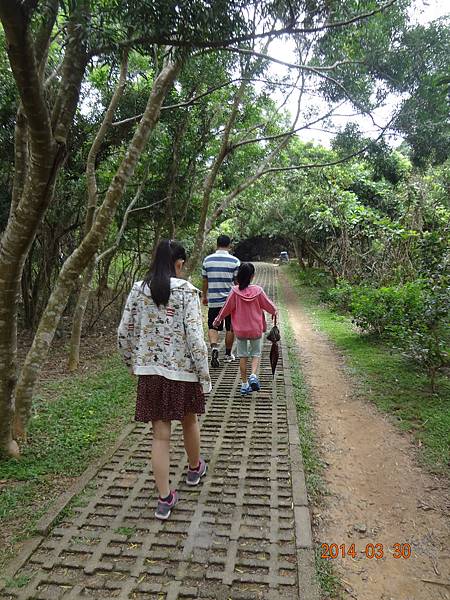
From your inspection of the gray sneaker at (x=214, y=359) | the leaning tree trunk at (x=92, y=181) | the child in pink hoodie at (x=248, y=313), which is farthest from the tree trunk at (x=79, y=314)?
the child in pink hoodie at (x=248, y=313)

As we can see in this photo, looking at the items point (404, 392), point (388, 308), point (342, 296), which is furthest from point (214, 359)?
point (342, 296)

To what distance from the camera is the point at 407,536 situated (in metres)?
2.73

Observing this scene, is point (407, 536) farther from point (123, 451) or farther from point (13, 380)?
point (13, 380)

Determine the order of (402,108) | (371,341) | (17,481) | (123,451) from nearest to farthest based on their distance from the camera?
(17,481) < (123,451) < (402,108) < (371,341)

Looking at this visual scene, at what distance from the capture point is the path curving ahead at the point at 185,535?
221 centimetres

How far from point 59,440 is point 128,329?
1.81m

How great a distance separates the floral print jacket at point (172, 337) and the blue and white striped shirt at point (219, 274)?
3106 mm

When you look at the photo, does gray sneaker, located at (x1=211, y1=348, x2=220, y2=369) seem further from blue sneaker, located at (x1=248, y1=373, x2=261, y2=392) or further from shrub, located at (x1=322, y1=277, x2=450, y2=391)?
shrub, located at (x1=322, y1=277, x2=450, y2=391)

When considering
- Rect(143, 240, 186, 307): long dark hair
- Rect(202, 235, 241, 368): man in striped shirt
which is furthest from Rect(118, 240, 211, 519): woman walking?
Rect(202, 235, 241, 368): man in striped shirt

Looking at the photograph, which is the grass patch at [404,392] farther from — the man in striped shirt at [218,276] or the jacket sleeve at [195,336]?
the jacket sleeve at [195,336]

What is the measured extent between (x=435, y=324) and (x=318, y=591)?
12.4 feet

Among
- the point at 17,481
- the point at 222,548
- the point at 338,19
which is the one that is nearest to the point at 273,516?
the point at 222,548

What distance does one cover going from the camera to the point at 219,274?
5.93 m
